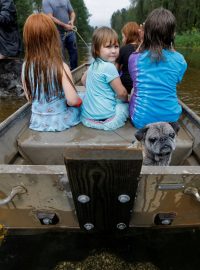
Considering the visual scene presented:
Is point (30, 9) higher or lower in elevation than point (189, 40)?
higher

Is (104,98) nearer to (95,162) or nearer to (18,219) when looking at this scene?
(18,219)

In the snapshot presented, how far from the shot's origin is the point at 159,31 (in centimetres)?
260

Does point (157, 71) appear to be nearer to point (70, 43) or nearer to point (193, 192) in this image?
point (193, 192)

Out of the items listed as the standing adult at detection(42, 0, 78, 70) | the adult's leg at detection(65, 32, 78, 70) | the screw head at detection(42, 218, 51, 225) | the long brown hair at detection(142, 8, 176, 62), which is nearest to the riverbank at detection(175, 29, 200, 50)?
the adult's leg at detection(65, 32, 78, 70)

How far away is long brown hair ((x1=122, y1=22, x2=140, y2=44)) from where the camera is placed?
3949 millimetres

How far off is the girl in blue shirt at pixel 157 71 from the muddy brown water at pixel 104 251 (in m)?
1.17

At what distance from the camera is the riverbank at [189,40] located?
2828 centimetres

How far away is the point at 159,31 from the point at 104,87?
770mm

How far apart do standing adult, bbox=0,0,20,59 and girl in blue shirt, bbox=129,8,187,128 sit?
416cm

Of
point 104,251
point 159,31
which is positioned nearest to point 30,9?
point 159,31

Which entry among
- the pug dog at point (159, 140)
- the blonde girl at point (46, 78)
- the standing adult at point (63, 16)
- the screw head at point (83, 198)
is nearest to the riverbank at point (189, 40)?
the standing adult at point (63, 16)

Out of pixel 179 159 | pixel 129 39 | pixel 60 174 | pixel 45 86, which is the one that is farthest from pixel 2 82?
pixel 60 174

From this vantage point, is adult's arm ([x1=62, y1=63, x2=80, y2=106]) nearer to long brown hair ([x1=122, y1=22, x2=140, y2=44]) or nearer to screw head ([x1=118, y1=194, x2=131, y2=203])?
screw head ([x1=118, y1=194, x2=131, y2=203])

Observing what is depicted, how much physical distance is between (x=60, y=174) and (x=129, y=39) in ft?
9.54
